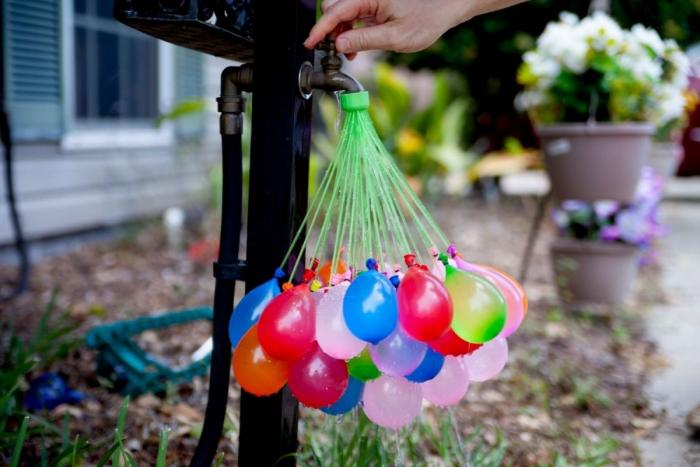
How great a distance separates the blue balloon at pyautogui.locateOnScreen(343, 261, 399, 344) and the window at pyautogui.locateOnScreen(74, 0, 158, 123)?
4143 millimetres

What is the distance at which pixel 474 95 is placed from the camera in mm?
8922

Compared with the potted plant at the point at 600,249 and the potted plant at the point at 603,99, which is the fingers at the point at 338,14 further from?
the potted plant at the point at 600,249

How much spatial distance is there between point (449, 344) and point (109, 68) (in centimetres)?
440

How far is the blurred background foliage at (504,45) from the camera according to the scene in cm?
709

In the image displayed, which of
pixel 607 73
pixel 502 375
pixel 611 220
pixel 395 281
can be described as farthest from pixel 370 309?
pixel 611 220

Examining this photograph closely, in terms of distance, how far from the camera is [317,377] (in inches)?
42.3

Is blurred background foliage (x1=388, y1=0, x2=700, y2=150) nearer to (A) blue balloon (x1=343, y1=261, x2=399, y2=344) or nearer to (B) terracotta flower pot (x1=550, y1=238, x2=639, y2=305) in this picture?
(B) terracotta flower pot (x1=550, y1=238, x2=639, y2=305)

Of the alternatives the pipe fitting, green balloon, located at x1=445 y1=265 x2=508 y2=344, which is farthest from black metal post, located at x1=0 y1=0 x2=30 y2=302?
green balloon, located at x1=445 y1=265 x2=508 y2=344

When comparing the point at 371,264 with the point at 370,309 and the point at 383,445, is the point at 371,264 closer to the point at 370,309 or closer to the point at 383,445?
the point at 370,309

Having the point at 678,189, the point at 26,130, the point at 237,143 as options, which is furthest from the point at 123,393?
the point at 678,189

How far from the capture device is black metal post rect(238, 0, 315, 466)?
3.94 feet

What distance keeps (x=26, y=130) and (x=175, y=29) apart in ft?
10.1

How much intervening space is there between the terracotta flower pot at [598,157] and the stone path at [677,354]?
699 mm

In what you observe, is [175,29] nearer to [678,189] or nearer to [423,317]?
[423,317]
